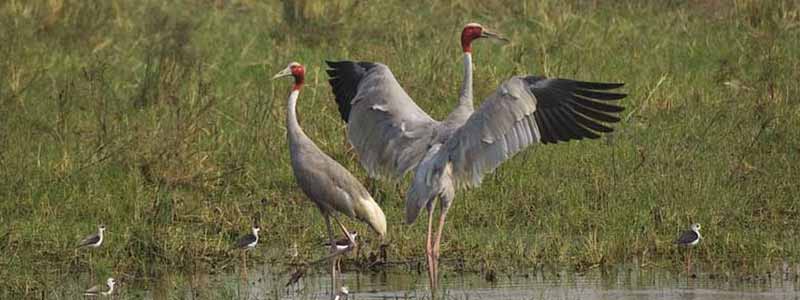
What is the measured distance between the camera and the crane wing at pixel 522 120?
22.9 feet

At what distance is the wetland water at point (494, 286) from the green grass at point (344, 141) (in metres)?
0.15

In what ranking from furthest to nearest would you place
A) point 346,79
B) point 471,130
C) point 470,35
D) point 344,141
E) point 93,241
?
point 344,141 → point 346,79 → point 470,35 → point 93,241 → point 471,130

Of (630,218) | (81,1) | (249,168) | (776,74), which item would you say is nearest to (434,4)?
(81,1)

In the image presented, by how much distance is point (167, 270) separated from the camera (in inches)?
289

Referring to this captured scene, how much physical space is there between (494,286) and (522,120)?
73 centimetres

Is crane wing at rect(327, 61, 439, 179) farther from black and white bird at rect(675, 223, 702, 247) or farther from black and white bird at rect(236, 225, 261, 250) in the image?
black and white bird at rect(675, 223, 702, 247)

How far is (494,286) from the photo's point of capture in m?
6.90

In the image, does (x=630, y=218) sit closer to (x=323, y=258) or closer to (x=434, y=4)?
(x=323, y=258)

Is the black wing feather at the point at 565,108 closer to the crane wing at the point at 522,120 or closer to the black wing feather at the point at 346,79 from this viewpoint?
the crane wing at the point at 522,120

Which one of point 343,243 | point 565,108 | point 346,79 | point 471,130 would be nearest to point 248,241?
point 343,243

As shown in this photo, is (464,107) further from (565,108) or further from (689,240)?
(689,240)

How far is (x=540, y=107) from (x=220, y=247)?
1.60m

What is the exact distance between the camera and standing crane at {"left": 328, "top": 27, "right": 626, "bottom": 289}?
6984mm

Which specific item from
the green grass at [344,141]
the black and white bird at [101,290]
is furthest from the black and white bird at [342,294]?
the black and white bird at [101,290]
